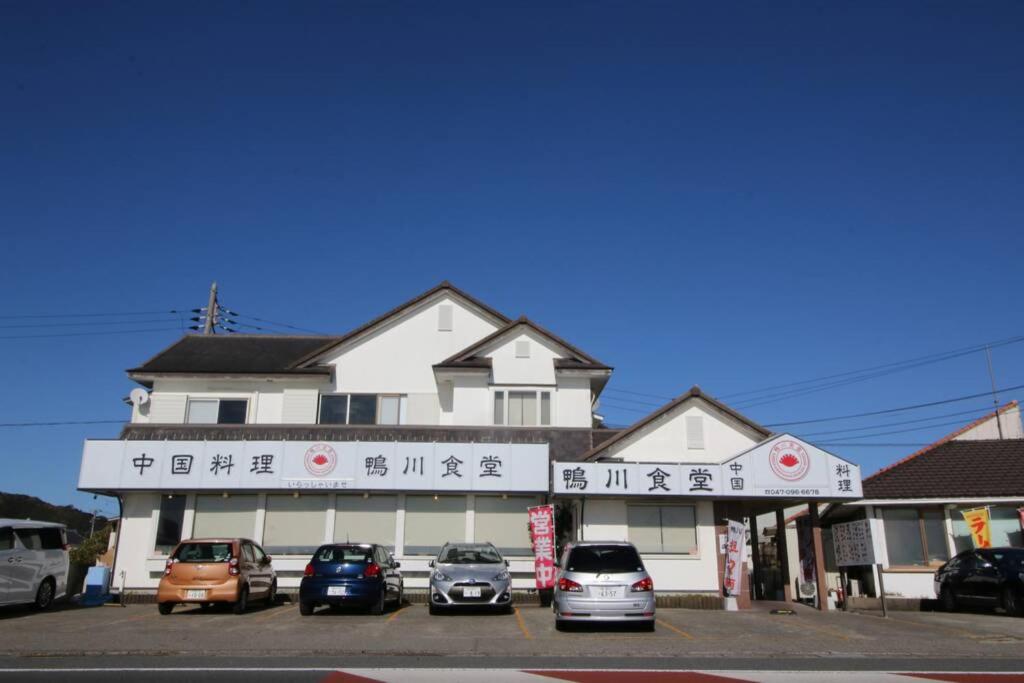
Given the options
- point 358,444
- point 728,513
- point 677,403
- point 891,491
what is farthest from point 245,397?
point 891,491

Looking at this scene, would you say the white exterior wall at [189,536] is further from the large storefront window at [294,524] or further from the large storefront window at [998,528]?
the large storefront window at [998,528]

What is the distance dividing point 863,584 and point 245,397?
808 inches

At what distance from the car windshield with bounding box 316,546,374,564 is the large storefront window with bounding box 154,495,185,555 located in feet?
25.1

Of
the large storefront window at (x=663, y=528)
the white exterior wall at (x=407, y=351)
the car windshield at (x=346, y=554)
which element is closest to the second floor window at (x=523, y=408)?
the white exterior wall at (x=407, y=351)

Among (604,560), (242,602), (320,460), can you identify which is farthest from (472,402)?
(604,560)

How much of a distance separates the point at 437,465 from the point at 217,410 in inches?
338

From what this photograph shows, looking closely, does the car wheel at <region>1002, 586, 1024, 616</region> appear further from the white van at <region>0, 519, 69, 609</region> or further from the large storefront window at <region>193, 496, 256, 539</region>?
the white van at <region>0, 519, 69, 609</region>

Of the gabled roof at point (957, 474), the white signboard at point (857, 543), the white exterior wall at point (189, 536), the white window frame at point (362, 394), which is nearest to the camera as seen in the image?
the white signboard at point (857, 543)

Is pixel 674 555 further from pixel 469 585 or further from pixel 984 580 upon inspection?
pixel 984 580

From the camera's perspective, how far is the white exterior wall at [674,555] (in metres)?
20.4

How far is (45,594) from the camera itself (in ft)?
58.5

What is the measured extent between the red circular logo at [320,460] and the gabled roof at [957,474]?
15.9 metres

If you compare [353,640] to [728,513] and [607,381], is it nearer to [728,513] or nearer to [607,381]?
[728,513]

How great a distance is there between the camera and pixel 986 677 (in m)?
9.52
